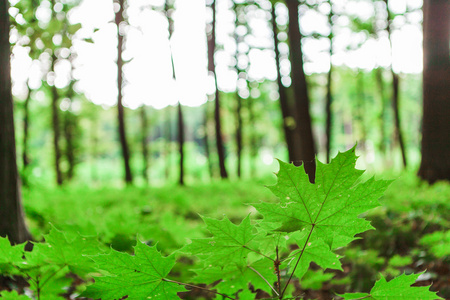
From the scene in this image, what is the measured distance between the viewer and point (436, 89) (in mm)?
7039

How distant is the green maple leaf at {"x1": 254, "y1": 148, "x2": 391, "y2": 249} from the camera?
2.96ft

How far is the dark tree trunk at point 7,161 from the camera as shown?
2.63 metres

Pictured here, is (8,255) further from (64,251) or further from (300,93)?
(300,93)

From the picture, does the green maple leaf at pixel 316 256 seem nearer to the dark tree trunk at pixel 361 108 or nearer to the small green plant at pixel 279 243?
the small green plant at pixel 279 243

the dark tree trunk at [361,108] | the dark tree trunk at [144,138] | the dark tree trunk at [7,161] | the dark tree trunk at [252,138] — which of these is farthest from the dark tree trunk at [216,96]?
the dark tree trunk at [7,161]

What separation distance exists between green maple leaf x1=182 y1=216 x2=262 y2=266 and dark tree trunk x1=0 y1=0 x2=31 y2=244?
7.45 feet

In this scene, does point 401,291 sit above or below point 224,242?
below

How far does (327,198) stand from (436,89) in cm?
751

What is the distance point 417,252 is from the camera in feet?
11.6

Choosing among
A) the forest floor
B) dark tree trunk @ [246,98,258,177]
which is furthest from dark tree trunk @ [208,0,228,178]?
the forest floor

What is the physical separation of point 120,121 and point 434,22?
36.3ft

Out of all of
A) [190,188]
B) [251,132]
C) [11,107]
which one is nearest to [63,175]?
[190,188]

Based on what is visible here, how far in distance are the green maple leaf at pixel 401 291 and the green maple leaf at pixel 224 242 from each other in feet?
1.11

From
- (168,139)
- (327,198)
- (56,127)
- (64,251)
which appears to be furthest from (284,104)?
(168,139)
